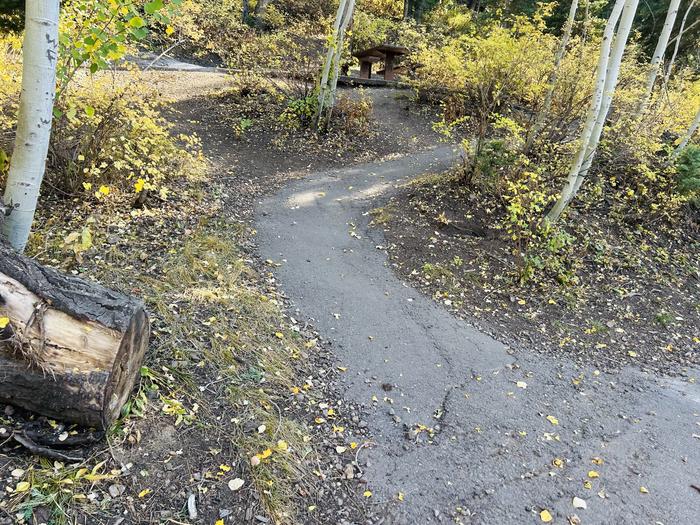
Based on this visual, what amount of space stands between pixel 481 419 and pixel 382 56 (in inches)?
565

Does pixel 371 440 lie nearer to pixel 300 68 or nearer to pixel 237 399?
pixel 237 399

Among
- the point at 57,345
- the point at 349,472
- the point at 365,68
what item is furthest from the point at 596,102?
the point at 365,68

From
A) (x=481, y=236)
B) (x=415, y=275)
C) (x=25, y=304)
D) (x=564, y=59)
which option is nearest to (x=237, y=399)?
(x=25, y=304)

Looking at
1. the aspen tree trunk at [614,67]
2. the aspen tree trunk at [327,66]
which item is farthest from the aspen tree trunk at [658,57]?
the aspen tree trunk at [327,66]

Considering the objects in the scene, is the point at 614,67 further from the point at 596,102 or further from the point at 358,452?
the point at 358,452

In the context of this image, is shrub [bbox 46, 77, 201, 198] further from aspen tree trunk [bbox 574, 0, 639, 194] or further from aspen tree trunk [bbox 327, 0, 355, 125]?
aspen tree trunk [bbox 574, 0, 639, 194]

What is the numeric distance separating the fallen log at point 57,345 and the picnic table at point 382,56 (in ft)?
47.7

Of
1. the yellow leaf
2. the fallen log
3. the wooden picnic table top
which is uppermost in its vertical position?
the wooden picnic table top

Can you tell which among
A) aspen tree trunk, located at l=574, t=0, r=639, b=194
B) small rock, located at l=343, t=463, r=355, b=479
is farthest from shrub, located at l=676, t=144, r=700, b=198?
small rock, located at l=343, t=463, r=355, b=479

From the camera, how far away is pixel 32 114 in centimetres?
290

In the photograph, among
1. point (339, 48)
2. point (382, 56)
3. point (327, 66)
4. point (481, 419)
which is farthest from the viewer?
point (382, 56)

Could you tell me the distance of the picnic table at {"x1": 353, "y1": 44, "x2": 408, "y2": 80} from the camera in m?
14.9

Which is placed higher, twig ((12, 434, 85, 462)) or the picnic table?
the picnic table

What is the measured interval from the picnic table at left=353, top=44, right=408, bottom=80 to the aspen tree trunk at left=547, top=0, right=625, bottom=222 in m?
10.1
